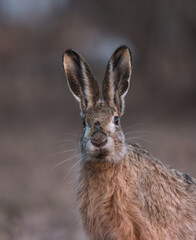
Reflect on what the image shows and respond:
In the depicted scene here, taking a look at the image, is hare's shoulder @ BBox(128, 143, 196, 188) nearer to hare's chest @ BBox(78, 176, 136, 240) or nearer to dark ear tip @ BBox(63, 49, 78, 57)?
hare's chest @ BBox(78, 176, 136, 240)

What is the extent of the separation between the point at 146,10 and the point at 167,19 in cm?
110

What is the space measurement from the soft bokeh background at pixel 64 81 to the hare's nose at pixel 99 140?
3865 millimetres

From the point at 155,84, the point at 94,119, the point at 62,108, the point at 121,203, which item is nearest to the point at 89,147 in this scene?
the point at 94,119

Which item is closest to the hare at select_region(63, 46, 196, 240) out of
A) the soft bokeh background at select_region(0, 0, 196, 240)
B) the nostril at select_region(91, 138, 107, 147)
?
the nostril at select_region(91, 138, 107, 147)

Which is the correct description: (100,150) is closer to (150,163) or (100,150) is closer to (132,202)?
(132,202)

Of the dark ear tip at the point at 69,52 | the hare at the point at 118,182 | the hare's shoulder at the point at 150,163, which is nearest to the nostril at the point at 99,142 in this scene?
the hare at the point at 118,182

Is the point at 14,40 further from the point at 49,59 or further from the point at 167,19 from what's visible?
the point at 167,19

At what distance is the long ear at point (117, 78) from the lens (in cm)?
612

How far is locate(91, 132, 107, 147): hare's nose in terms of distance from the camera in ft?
18.7

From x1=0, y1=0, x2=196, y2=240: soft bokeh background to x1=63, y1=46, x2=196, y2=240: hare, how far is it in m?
3.26

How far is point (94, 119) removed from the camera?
5.94m

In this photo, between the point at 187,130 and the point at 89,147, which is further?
the point at 187,130

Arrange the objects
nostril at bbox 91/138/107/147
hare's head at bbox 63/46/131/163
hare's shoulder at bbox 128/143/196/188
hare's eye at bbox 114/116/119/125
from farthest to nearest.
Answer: hare's shoulder at bbox 128/143/196/188
hare's eye at bbox 114/116/119/125
hare's head at bbox 63/46/131/163
nostril at bbox 91/138/107/147

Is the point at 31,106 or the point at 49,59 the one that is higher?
the point at 49,59
